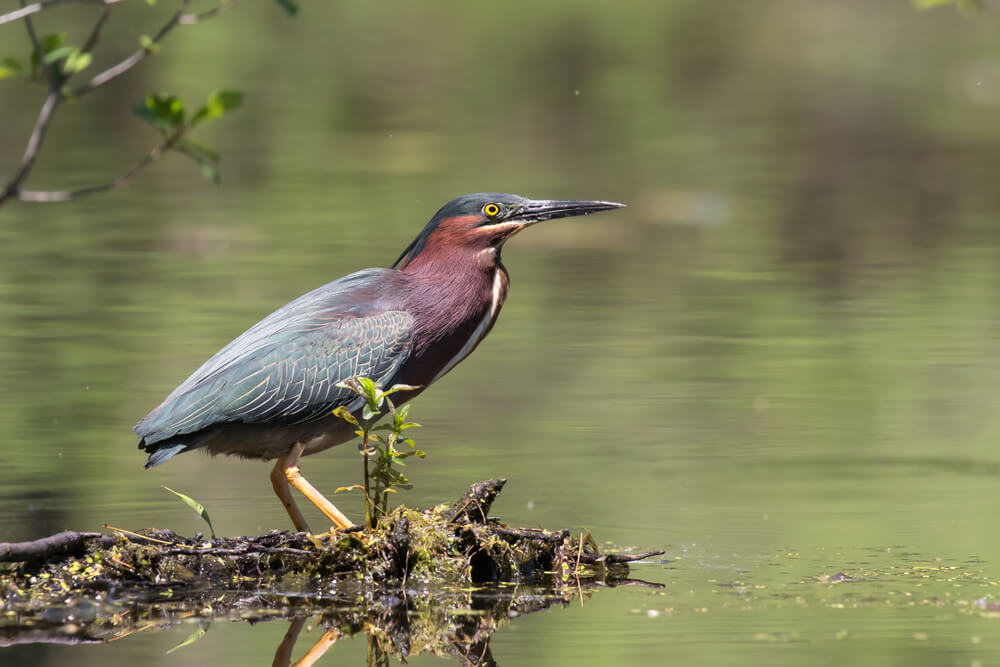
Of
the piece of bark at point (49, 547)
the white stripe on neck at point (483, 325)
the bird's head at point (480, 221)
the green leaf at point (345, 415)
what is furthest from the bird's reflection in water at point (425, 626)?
the bird's head at point (480, 221)

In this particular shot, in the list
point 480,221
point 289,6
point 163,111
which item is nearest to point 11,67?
point 163,111

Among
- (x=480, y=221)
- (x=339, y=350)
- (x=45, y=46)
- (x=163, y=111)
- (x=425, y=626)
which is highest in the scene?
(x=45, y=46)

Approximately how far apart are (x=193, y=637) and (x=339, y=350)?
140 cm

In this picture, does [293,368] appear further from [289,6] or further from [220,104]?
[289,6]

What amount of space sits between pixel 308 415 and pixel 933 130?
39.1 feet

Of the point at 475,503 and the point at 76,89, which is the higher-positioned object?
the point at 76,89

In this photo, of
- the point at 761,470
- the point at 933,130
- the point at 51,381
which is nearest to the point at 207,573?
the point at 761,470

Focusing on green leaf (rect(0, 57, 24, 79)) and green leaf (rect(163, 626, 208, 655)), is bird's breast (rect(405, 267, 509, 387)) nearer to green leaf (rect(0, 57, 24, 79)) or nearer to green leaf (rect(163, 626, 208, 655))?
green leaf (rect(163, 626, 208, 655))

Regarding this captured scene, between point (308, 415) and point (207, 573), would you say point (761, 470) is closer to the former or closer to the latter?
point (308, 415)

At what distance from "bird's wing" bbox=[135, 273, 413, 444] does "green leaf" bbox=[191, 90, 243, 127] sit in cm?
232

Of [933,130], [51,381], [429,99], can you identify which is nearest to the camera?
[51,381]

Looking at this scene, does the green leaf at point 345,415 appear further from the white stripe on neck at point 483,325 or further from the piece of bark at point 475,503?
the white stripe on neck at point 483,325

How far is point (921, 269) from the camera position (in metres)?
10.8

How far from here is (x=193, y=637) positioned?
475 centimetres
